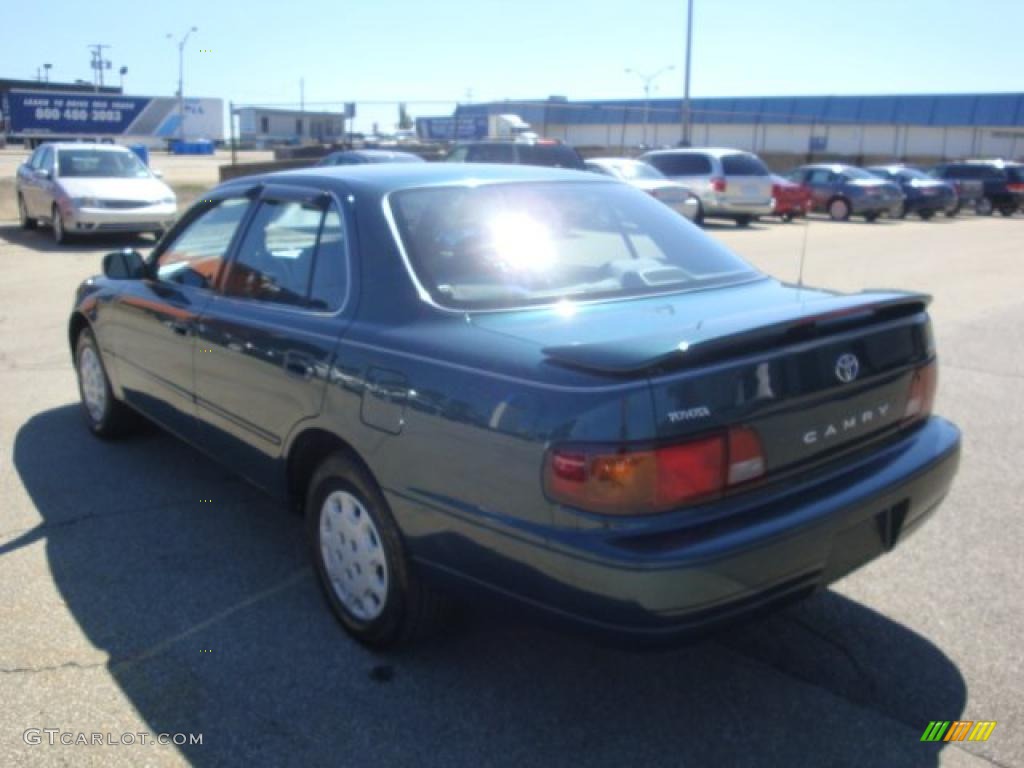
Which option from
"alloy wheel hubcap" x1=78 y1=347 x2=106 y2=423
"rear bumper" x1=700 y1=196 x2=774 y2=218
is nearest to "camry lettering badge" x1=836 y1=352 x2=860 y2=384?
"alloy wheel hubcap" x1=78 y1=347 x2=106 y2=423

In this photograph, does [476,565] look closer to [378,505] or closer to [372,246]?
[378,505]

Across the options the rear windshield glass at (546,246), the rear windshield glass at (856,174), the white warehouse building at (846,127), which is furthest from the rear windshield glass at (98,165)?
the white warehouse building at (846,127)

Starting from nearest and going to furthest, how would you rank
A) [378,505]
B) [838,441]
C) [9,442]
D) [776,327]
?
[776,327] → [838,441] → [378,505] → [9,442]

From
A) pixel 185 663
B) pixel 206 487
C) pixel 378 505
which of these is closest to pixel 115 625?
pixel 185 663

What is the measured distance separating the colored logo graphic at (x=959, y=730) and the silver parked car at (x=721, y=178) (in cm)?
2018

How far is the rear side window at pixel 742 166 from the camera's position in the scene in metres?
23.0

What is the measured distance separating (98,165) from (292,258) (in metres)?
14.6

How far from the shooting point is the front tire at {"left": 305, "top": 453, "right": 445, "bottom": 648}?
3238 mm

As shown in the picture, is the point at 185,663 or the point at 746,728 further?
the point at 185,663

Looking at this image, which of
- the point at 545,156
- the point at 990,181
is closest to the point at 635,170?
the point at 545,156

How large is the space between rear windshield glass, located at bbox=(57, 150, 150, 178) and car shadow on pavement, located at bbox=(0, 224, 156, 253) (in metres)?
1.03

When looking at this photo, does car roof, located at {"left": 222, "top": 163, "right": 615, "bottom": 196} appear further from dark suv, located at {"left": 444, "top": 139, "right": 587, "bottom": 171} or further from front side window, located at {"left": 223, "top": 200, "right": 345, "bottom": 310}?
dark suv, located at {"left": 444, "top": 139, "right": 587, "bottom": 171}

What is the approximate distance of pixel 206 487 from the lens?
5.10 metres

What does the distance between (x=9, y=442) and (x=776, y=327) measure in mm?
4748
